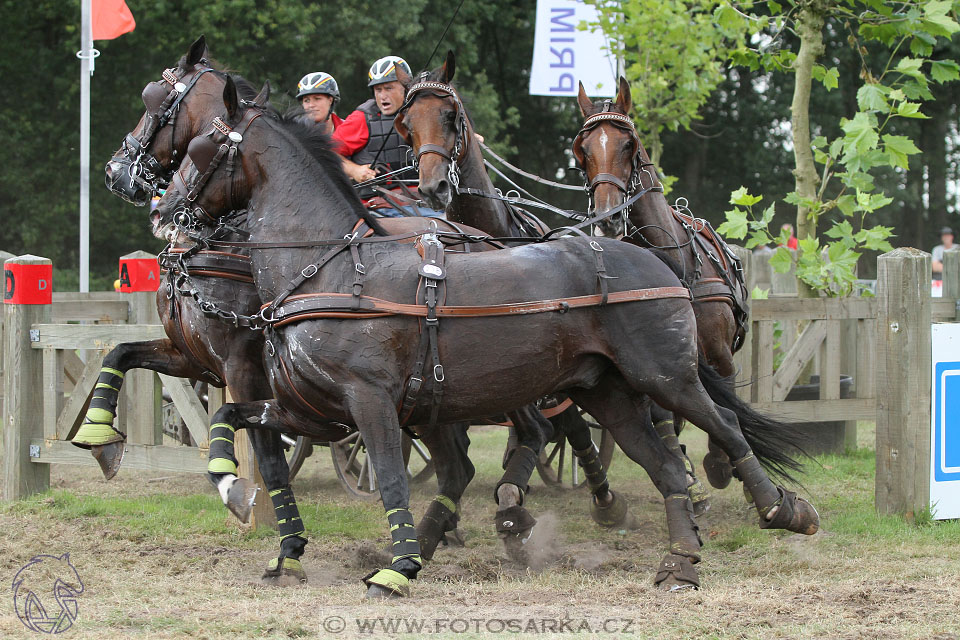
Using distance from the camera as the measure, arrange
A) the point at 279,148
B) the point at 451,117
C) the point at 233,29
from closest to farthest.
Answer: the point at 279,148 → the point at 451,117 → the point at 233,29

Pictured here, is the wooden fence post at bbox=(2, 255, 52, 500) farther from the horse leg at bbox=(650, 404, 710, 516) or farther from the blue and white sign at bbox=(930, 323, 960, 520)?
the blue and white sign at bbox=(930, 323, 960, 520)

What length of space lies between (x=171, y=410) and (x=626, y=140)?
16.8 feet

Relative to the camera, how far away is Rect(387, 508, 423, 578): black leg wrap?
472cm

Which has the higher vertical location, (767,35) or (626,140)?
(767,35)

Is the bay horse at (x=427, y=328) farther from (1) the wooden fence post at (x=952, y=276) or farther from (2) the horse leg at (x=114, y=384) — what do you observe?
(1) the wooden fence post at (x=952, y=276)

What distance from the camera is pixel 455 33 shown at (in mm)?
24328

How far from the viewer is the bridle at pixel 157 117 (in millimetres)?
5418

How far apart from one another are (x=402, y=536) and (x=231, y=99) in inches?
92.5

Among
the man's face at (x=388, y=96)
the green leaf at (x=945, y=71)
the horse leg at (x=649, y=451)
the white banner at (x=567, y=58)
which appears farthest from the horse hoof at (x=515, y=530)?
the white banner at (x=567, y=58)

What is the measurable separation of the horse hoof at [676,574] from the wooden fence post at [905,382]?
7.05 ft

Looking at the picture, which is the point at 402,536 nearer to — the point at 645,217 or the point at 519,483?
the point at 519,483

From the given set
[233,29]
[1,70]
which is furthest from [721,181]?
[1,70]

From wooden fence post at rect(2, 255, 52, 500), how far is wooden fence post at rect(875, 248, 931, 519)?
19.6ft

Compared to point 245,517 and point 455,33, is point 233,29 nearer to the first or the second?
point 455,33
